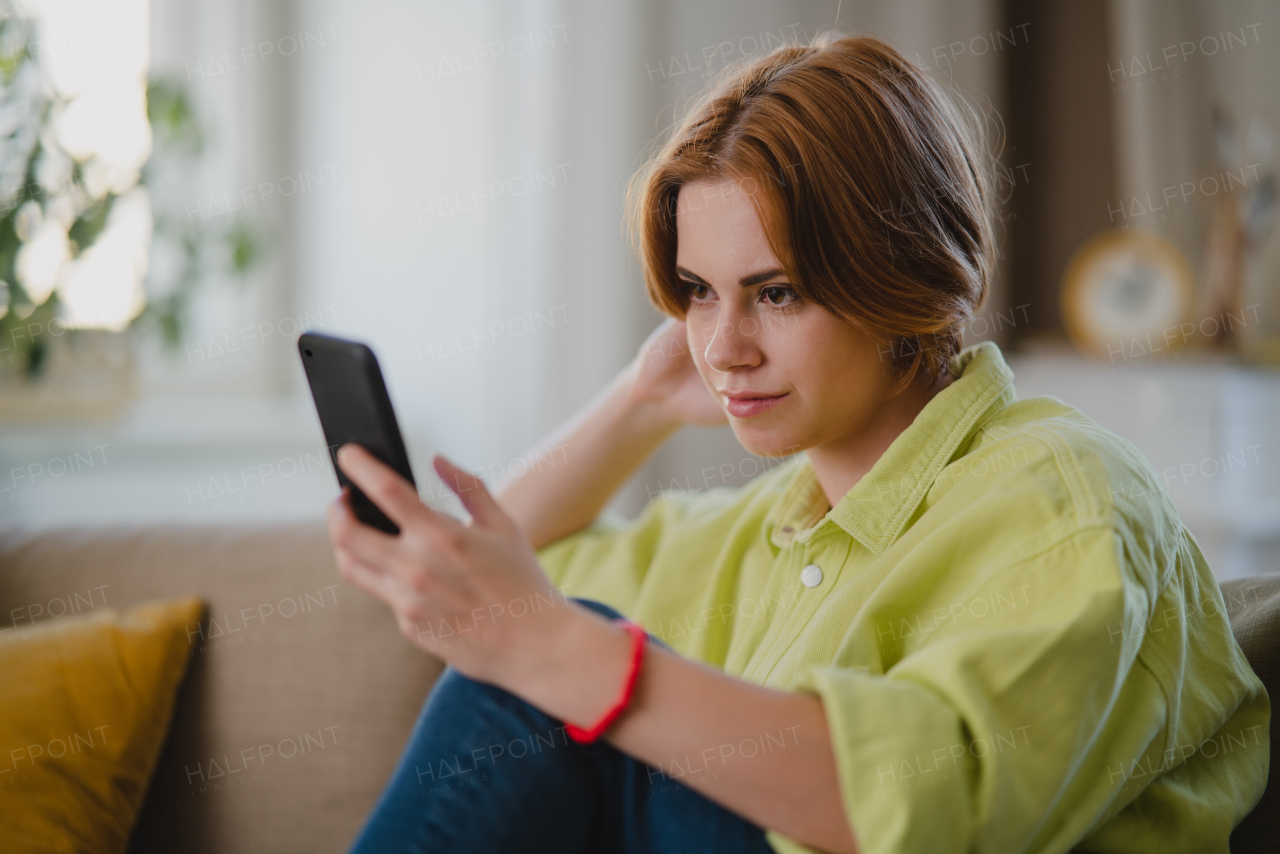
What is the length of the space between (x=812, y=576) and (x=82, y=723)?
0.77 metres

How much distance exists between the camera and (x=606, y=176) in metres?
2.25

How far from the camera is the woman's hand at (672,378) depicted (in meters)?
1.27

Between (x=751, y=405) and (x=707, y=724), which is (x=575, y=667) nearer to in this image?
Result: (x=707, y=724)

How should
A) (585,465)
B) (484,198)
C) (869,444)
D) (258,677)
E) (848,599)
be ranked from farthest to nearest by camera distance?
(484,198) < (585,465) < (258,677) < (869,444) < (848,599)

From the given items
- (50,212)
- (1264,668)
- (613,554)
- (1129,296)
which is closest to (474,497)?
(613,554)

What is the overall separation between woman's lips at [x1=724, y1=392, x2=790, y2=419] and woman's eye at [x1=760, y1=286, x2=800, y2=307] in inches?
3.3

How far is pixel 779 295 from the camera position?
35.3 inches

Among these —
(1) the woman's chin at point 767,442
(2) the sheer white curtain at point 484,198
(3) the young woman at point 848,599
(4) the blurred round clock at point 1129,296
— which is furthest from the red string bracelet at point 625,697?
(4) the blurred round clock at point 1129,296

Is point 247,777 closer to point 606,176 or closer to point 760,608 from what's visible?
point 760,608

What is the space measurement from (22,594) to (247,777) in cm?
38

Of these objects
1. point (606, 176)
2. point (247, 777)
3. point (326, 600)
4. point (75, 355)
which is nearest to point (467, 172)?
point (606, 176)

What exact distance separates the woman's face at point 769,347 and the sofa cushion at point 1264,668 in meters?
0.39

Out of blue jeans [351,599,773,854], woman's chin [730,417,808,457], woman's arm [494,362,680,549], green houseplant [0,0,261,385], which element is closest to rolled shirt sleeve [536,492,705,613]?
woman's arm [494,362,680,549]

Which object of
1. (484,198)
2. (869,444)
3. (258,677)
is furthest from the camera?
(484,198)
